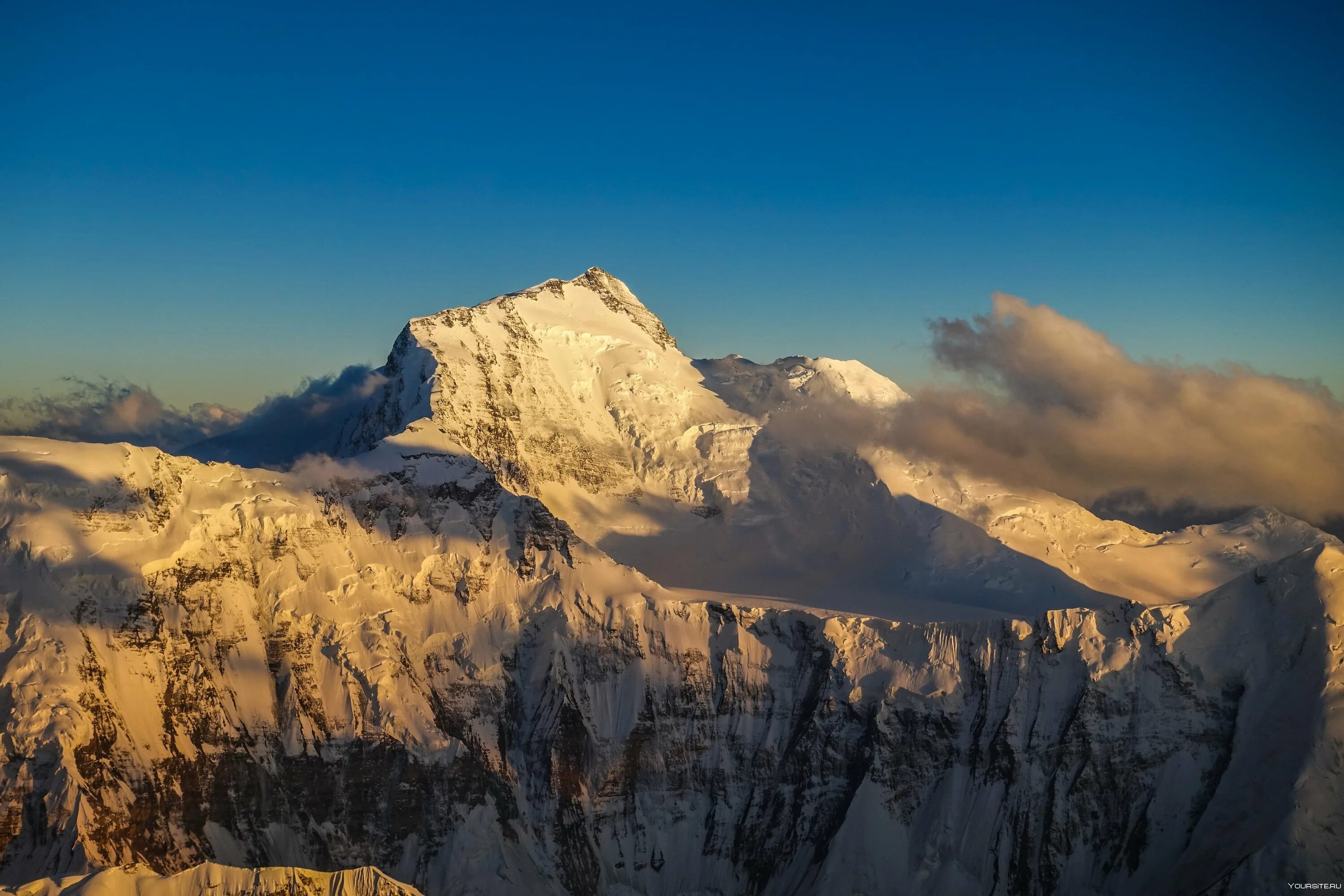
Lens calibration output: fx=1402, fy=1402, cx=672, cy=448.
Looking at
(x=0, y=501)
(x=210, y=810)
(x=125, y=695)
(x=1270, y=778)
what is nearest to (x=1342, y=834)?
(x=1270, y=778)

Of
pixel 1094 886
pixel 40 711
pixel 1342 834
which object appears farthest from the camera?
pixel 1094 886

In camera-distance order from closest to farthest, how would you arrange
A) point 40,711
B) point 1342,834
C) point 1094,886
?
point 1342,834 → point 40,711 → point 1094,886

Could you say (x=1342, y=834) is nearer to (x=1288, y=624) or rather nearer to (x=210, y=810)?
(x=1288, y=624)

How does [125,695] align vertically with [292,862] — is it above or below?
above

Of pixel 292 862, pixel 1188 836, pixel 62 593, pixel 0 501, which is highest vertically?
pixel 0 501

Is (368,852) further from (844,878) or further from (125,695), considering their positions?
(844,878)

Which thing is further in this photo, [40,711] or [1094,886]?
[1094,886]
